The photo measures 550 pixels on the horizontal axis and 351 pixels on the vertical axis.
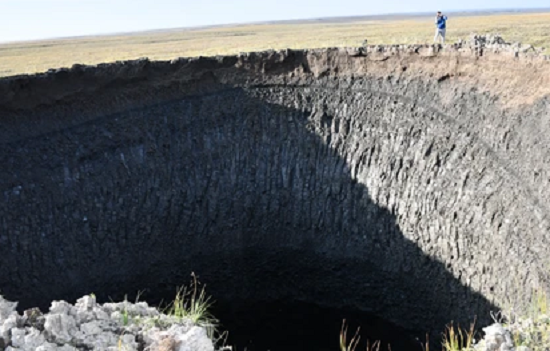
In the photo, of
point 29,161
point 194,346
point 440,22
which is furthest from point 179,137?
point 440,22

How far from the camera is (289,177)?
16156 mm

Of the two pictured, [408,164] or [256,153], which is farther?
[256,153]

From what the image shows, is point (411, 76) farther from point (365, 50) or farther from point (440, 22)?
point (440, 22)

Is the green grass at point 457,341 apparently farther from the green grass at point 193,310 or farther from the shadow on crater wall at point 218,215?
the green grass at point 193,310

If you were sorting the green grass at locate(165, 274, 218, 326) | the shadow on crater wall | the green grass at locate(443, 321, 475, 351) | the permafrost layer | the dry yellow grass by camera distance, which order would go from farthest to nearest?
1. the dry yellow grass
2. the shadow on crater wall
3. the permafrost layer
4. the green grass at locate(165, 274, 218, 326)
5. the green grass at locate(443, 321, 475, 351)

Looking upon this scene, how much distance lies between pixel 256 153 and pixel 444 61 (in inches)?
232

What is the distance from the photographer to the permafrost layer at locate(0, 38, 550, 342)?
12.6 m

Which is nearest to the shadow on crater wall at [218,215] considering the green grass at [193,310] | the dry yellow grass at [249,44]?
the green grass at [193,310]

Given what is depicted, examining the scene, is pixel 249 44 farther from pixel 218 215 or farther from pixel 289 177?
pixel 218 215

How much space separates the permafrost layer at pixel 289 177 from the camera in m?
12.6

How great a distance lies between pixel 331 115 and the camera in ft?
53.4

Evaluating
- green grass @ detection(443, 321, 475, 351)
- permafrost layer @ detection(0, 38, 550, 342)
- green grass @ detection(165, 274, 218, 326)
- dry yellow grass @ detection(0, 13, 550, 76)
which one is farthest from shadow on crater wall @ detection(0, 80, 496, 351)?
dry yellow grass @ detection(0, 13, 550, 76)

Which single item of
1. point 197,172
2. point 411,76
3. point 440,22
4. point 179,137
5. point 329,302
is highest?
point 440,22

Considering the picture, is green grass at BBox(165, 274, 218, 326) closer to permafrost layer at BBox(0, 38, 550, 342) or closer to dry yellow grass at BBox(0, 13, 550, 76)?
permafrost layer at BBox(0, 38, 550, 342)
